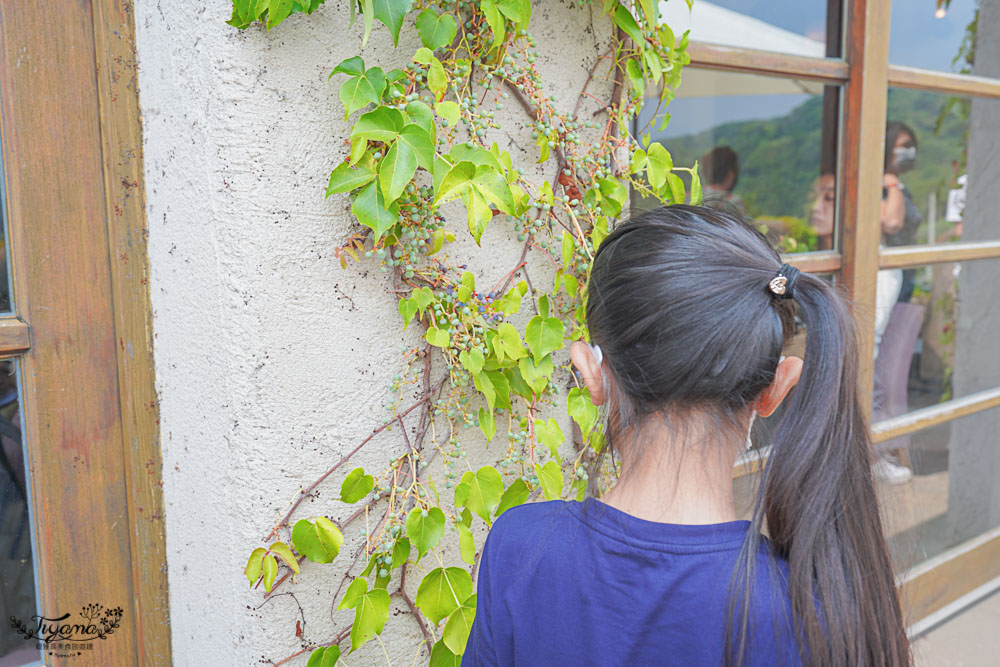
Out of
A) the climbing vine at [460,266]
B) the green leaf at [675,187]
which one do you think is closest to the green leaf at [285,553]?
the climbing vine at [460,266]

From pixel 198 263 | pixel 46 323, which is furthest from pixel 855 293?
pixel 46 323

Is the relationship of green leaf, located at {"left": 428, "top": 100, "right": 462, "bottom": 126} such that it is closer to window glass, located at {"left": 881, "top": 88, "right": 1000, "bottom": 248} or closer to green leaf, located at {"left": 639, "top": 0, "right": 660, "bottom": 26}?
green leaf, located at {"left": 639, "top": 0, "right": 660, "bottom": 26}

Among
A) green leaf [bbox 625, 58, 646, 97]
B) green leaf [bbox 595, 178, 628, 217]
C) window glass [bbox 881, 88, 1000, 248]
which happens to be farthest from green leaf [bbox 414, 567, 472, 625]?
window glass [bbox 881, 88, 1000, 248]

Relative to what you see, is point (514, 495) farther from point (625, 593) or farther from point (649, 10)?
point (649, 10)

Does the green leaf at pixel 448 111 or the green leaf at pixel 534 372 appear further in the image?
the green leaf at pixel 534 372

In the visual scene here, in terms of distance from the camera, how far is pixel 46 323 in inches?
43.6

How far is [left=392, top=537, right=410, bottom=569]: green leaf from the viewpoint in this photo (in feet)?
3.84

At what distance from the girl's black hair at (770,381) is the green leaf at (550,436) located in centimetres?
43

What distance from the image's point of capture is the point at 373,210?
103 cm

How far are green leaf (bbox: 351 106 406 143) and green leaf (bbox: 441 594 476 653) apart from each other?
707 millimetres

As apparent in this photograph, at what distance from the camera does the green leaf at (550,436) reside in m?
1.27

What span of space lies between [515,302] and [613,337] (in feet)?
1.29

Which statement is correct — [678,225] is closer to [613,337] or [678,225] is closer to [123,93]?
[613,337]

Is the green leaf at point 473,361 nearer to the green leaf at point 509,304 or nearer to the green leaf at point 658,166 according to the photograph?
the green leaf at point 509,304
